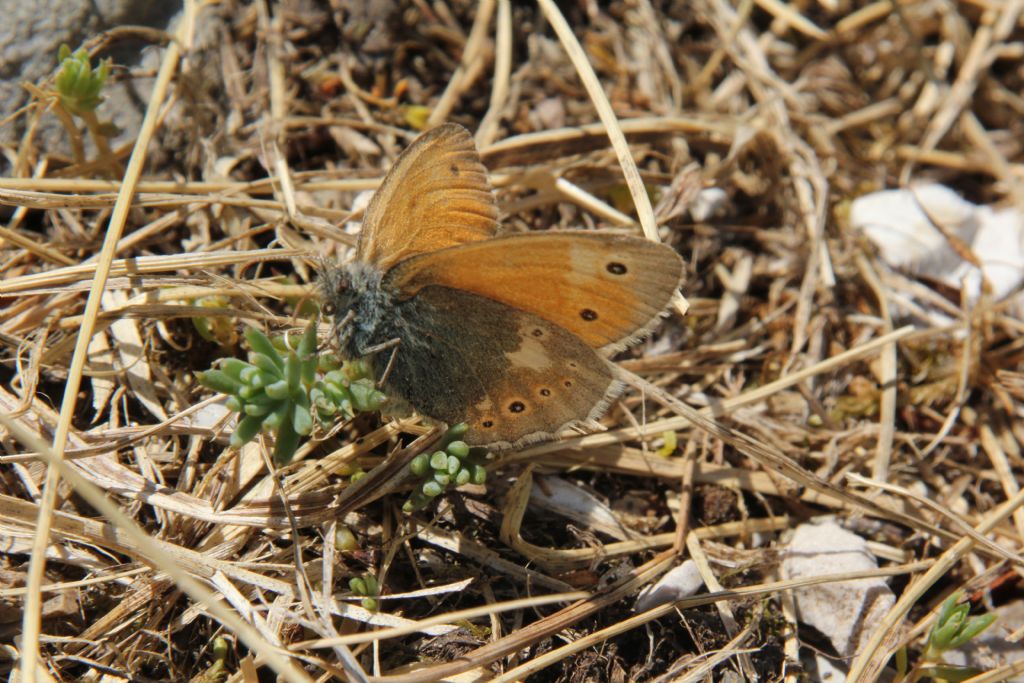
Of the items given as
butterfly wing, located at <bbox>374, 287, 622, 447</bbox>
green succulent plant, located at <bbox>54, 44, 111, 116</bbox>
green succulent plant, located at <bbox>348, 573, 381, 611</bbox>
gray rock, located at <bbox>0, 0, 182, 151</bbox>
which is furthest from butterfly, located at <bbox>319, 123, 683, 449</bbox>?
gray rock, located at <bbox>0, 0, 182, 151</bbox>

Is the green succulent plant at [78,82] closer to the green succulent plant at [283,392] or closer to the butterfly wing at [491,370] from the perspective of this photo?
the green succulent plant at [283,392]

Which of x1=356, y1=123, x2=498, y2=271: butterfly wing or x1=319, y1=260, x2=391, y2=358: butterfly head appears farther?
x1=356, y1=123, x2=498, y2=271: butterfly wing

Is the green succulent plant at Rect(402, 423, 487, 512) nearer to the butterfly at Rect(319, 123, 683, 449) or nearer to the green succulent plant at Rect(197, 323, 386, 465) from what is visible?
the butterfly at Rect(319, 123, 683, 449)

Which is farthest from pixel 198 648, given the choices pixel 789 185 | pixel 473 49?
pixel 789 185

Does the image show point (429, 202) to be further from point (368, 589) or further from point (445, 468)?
point (368, 589)

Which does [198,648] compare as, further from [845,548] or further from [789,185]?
[789,185]

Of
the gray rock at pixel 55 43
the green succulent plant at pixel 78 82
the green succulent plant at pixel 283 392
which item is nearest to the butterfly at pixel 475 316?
the green succulent plant at pixel 283 392
